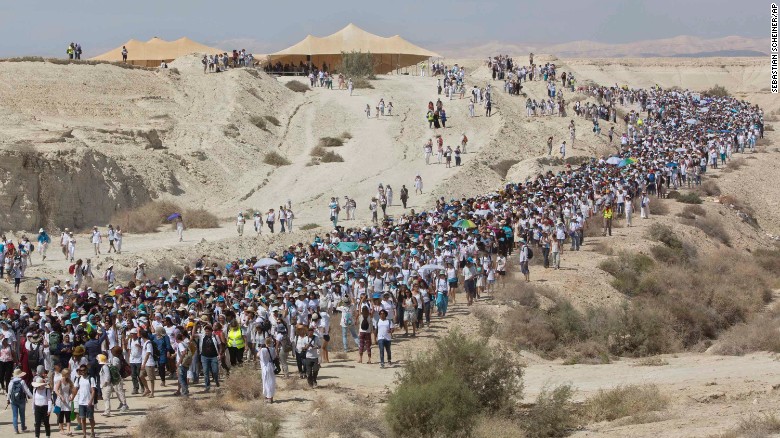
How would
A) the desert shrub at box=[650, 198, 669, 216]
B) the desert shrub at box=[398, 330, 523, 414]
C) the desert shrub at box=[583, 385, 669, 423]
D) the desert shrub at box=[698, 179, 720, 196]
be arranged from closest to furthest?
the desert shrub at box=[583, 385, 669, 423], the desert shrub at box=[398, 330, 523, 414], the desert shrub at box=[650, 198, 669, 216], the desert shrub at box=[698, 179, 720, 196]

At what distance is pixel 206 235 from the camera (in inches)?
1345

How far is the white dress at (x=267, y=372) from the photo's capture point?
1586 centimetres

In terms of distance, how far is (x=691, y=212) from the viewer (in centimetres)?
3416

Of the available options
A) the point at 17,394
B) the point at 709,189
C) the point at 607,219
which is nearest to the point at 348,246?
the point at 607,219

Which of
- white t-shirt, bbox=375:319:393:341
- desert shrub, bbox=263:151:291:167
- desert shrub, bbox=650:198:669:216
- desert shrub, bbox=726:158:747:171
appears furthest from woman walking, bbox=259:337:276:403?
desert shrub, bbox=726:158:747:171

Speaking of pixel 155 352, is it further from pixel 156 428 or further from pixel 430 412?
pixel 430 412

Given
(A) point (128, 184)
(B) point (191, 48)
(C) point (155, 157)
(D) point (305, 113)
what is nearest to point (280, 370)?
(A) point (128, 184)

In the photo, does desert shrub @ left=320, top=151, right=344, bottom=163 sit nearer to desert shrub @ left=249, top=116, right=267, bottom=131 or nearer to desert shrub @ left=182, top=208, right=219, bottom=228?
desert shrub @ left=249, top=116, right=267, bottom=131

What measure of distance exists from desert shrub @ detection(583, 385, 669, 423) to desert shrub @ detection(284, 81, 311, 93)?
41.2 m

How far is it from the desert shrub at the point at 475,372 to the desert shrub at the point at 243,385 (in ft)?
7.41

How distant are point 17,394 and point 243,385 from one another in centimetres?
→ 341

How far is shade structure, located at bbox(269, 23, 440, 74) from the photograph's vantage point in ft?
204

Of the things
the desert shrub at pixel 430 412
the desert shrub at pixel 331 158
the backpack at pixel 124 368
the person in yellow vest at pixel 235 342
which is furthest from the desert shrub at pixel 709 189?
the backpack at pixel 124 368

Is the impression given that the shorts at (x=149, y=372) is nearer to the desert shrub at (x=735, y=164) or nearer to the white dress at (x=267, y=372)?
the white dress at (x=267, y=372)
